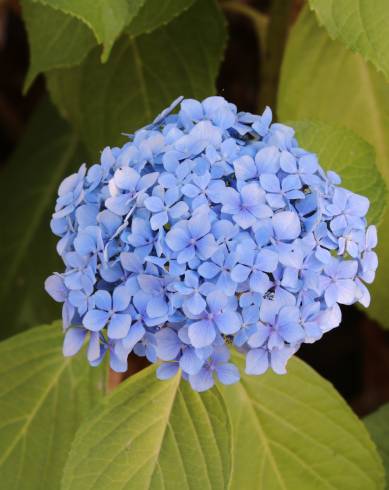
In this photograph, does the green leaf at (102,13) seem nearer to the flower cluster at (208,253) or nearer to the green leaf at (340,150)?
the flower cluster at (208,253)

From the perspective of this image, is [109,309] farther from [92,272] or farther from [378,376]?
[378,376]

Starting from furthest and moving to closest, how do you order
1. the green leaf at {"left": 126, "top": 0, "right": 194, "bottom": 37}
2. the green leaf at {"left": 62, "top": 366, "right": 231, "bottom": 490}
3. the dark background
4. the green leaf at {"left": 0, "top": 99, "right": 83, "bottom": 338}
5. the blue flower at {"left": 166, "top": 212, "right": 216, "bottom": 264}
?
the dark background
the green leaf at {"left": 0, "top": 99, "right": 83, "bottom": 338}
the green leaf at {"left": 126, "top": 0, "right": 194, "bottom": 37}
the green leaf at {"left": 62, "top": 366, "right": 231, "bottom": 490}
the blue flower at {"left": 166, "top": 212, "right": 216, "bottom": 264}

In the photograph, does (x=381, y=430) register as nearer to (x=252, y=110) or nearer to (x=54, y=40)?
(x=54, y=40)

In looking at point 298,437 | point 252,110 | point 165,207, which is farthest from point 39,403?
point 252,110

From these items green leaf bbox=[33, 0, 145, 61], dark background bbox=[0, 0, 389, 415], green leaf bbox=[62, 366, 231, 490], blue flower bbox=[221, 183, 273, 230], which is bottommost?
dark background bbox=[0, 0, 389, 415]

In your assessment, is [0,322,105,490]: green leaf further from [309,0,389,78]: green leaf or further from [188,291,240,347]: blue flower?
[309,0,389,78]: green leaf

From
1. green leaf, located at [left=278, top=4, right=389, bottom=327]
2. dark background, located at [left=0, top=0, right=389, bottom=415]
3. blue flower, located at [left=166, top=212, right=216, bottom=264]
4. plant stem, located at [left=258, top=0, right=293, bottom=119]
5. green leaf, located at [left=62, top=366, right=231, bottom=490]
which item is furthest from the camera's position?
dark background, located at [left=0, top=0, right=389, bottom=415]

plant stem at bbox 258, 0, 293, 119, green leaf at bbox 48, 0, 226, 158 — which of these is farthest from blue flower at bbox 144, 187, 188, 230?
plant stem at bbox 258, 0, 293, 119
